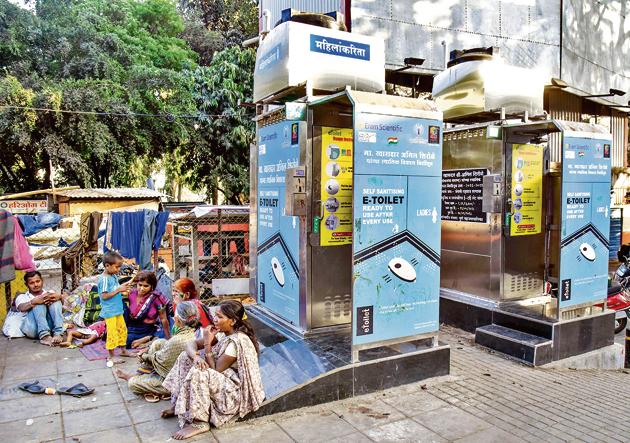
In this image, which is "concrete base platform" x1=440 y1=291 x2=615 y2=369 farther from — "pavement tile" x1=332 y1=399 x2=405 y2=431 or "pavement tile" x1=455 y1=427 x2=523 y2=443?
"pavement tile" x1=332 y1=399 x2=405 y2=431

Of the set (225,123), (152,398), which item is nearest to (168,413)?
(152,398)

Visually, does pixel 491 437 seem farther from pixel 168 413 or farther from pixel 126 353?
pixel 126 353

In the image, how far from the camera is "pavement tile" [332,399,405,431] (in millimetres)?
4410

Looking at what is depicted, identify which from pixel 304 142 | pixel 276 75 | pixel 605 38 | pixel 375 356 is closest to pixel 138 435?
pixel 375 356

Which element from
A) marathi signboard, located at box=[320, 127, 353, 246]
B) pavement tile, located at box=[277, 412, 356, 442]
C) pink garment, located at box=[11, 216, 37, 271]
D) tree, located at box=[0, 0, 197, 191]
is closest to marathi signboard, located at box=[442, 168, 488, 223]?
marathi signboard, located at box=[320, 127, 353, 246]

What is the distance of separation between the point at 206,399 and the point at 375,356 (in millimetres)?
1752

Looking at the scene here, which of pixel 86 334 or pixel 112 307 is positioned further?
pixel 86 334

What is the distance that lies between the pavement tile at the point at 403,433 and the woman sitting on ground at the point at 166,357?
1919 mm

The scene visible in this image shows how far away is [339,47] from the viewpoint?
5.73 meters

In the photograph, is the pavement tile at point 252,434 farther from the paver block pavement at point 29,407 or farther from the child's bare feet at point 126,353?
the child's bare feet at point 126,353

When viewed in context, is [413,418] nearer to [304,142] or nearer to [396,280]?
[396,280]

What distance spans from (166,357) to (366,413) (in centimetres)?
198

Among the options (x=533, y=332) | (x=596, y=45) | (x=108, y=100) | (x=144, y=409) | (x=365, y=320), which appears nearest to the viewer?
(x=144, y=409)

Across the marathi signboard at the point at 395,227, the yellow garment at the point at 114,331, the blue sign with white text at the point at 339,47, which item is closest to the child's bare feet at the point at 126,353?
the yellow garment at the point at 114,331
